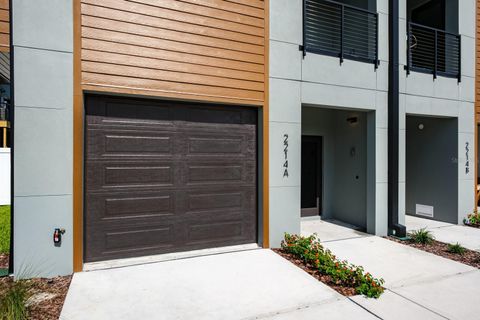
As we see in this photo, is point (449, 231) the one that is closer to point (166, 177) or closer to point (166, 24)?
point (166, 177)

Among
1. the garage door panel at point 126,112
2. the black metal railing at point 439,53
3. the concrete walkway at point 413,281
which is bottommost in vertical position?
the concrete walkway at point 413,281

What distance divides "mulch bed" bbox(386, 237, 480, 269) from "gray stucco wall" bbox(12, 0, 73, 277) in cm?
567

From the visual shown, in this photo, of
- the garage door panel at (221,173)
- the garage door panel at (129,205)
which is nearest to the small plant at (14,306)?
the garage door panel at (129,205)

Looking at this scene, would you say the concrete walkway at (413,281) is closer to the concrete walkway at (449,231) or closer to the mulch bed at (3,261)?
the concrete walkway at (449,231)

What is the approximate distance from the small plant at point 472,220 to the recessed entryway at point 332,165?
2.67m

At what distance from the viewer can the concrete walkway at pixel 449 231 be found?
570 cm

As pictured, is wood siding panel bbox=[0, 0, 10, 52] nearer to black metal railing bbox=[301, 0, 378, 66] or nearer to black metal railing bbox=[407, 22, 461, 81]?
black metal railing bbox=[301, 0, 378, 66]

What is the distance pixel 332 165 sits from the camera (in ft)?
24.8

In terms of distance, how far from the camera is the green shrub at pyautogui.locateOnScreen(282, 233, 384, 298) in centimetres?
356

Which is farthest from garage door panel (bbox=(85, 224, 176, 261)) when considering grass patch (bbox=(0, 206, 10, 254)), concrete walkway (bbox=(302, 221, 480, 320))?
concrete walkway (bbox=(302, 221, 480, 320))

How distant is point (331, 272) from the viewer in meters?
3.98

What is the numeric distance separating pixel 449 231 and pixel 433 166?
175 centimetres

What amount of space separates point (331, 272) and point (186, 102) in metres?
3.27

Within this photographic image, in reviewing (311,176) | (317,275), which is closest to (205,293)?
(317,275)
